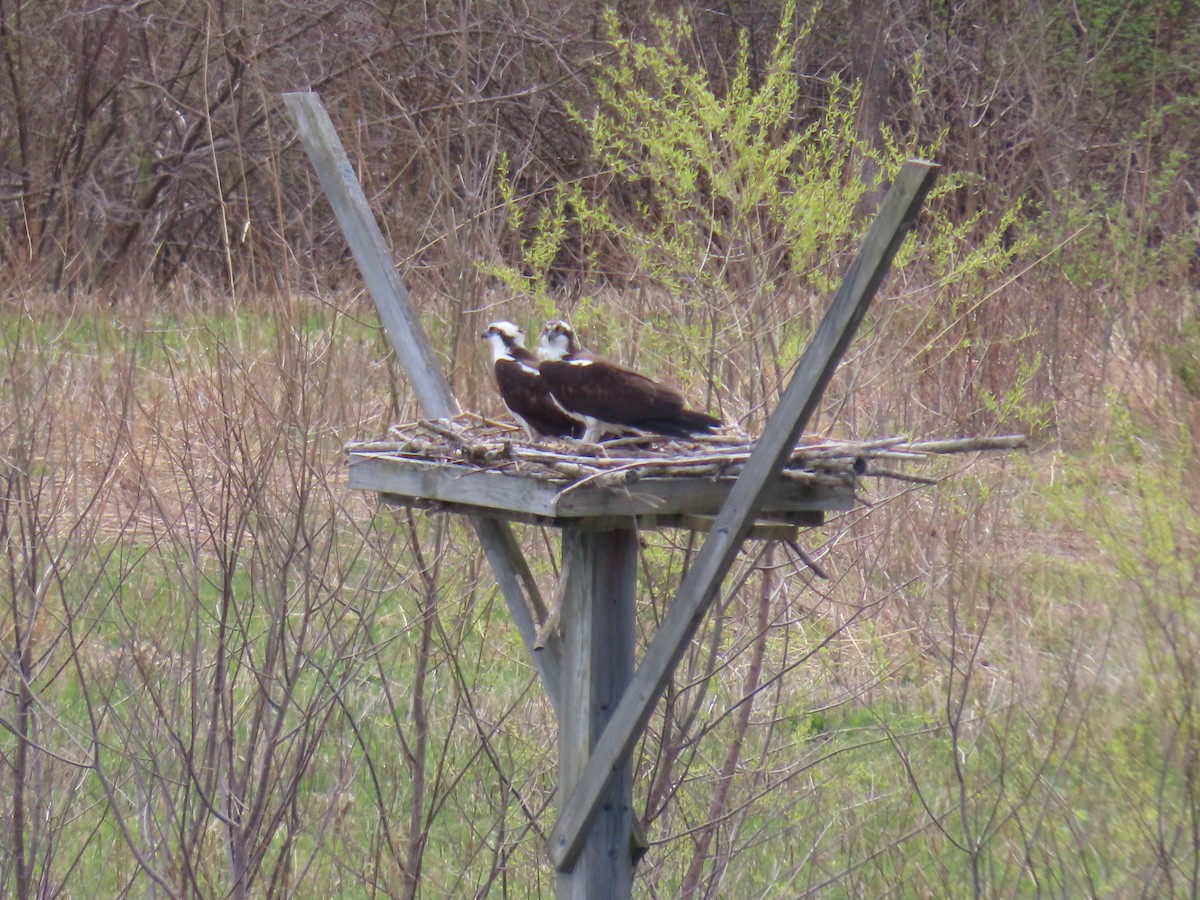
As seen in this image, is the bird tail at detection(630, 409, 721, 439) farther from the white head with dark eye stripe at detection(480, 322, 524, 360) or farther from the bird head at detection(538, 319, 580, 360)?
the white head with dark eye stripe at detection(480, 322, 524, 360)

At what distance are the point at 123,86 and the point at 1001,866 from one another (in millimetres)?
13015

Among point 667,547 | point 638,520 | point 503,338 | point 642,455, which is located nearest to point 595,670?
point 638,520

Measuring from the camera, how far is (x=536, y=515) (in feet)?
10.00

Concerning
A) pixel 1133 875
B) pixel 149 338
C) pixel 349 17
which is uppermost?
pixel 349 17

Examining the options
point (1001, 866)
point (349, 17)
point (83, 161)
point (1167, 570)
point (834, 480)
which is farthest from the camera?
point (83, 161)

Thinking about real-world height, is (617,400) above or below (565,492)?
above

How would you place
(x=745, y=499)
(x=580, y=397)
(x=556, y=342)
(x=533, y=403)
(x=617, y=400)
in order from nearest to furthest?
(x=745, y=499), (x=617, y=400), (x=580, y=397), (x=533, y=403), (x=556, y=342)

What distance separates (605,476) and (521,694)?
2.20 meters

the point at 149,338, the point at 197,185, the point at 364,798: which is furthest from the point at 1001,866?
the point at 197,185

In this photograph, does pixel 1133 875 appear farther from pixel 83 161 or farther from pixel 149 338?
pixel 83 161

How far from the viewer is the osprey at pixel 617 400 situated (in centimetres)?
343

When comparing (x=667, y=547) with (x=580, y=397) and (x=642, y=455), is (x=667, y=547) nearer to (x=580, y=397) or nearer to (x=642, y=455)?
(x=580, y=397)

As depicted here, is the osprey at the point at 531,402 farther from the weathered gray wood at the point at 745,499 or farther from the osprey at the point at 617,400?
the weathered gray wood at the point at 745,499

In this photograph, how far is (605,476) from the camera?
279 cm
